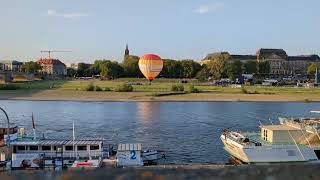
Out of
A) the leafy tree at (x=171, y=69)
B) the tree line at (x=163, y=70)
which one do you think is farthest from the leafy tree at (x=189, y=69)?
the leafy tree at (x=171, y=69)

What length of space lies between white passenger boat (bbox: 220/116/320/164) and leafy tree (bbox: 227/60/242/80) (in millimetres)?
137586

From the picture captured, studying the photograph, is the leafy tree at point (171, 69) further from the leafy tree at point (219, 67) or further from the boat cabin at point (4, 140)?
the boat cabin at point (4, 140)

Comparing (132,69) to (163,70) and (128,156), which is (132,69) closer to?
(163,70)

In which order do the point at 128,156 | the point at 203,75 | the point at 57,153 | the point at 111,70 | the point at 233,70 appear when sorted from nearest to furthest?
the point at 128,156 → the point at 57,153 → the point at 233,70 → the point at 203,75 → the point at 111,70

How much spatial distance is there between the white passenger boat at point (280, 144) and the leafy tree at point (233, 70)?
13759 cm

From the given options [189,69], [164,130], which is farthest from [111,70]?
[164,130]

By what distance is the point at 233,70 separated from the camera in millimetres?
175000

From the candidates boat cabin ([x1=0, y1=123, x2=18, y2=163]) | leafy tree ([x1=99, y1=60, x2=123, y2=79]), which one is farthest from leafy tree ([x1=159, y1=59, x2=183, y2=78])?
boat cabin ([x1=0, y1=123, x2=18, y2=163])

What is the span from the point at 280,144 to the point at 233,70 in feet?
472

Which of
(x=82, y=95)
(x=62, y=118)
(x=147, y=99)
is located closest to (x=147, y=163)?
(x=62, y=118)

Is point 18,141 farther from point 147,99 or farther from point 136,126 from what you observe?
point 147,99

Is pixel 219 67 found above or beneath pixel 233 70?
above

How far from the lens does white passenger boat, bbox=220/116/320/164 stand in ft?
103

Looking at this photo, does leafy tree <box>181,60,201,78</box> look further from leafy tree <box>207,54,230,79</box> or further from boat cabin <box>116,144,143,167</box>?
boat cabin <box>116,144,143,167</box>
